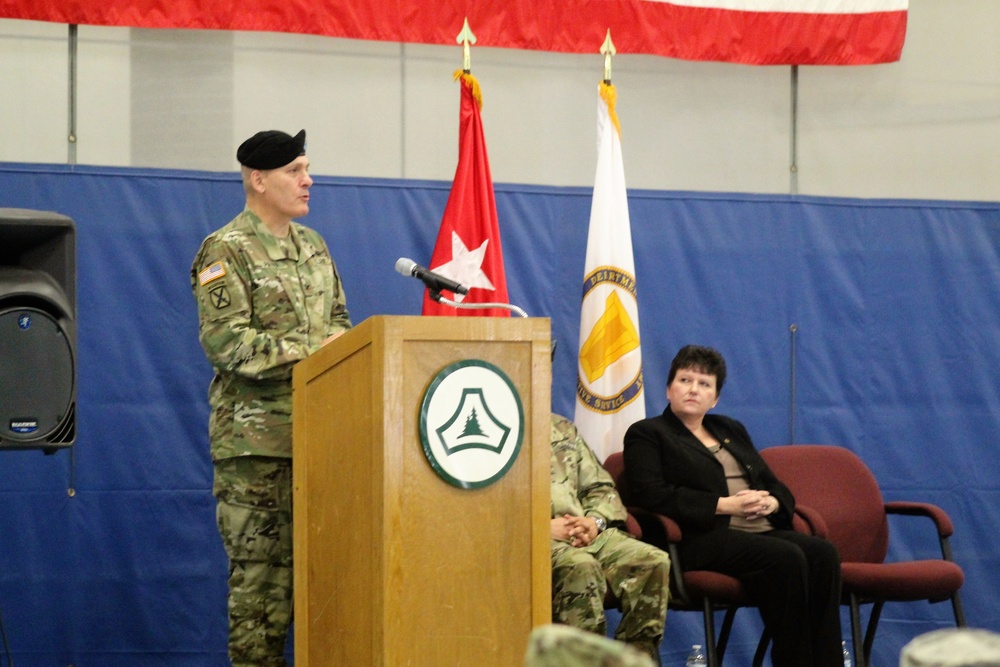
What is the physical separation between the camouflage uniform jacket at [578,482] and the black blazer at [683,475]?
0.38 ft

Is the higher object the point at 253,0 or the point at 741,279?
the point at 253,0

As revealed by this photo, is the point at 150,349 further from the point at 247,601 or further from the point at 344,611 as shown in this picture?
the point at 344,611

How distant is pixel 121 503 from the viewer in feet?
14.6

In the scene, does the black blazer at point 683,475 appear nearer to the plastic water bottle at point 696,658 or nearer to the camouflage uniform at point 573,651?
the plastic water bottle at point 696,658

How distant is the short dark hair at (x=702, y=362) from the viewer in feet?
13.7

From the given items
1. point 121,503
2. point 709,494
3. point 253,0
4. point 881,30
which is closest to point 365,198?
point 253,0

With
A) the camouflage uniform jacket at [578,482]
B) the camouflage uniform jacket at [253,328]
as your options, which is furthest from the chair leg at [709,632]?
the camouflage uniform jacket at [253,328]

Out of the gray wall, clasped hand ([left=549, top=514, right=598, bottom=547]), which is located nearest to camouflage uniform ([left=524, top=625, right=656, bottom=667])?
clasped hand ([left=549, top=514, right=598, bottom=547])

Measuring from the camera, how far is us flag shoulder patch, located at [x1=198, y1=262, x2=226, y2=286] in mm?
Result: 3359

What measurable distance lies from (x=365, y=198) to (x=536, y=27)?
960 millimetres

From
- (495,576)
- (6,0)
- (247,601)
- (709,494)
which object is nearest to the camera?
(495,576)

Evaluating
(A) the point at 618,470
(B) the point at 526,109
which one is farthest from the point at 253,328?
(B) the point at 526,109

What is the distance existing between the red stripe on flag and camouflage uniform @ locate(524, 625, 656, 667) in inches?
158

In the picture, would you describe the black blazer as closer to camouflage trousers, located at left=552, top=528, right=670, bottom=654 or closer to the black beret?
camouflage trousers, located at left=552, top=528, right=670, bottom=654
